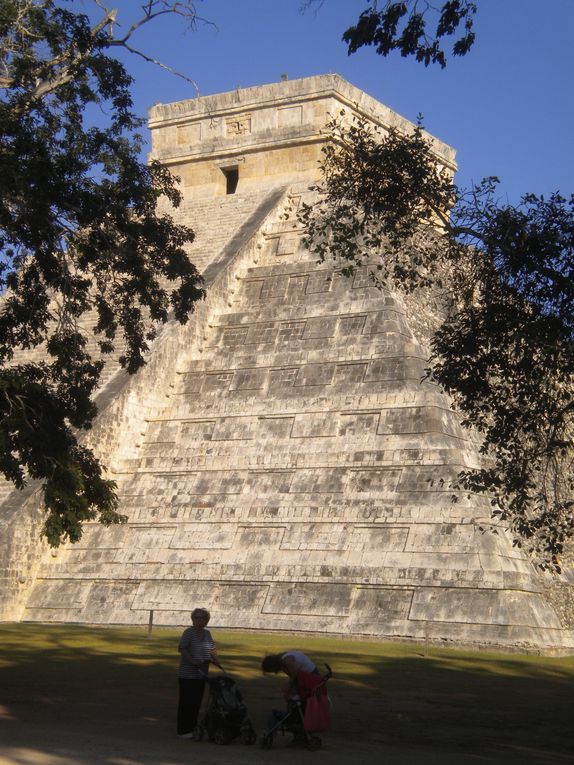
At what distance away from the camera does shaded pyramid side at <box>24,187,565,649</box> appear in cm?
1883

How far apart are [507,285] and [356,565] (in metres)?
8.49

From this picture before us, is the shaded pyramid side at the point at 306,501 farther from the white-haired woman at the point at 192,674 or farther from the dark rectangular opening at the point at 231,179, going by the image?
the white-haired woman at the point at 192,674

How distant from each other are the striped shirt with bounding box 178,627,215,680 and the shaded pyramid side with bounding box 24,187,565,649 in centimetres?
734

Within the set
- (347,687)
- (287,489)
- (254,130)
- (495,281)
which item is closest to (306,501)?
(287,489)

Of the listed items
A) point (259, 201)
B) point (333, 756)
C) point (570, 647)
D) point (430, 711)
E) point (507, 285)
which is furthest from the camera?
point (259, 201)

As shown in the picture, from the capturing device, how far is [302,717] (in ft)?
33.9

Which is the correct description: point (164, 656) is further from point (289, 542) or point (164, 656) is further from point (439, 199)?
point (439, 199)

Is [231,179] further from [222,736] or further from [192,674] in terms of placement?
[222,736]

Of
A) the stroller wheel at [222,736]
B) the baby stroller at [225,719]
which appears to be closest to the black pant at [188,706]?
the baby stroller at [225,719]

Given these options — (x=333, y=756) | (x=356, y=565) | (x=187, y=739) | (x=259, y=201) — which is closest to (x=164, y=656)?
(x=356, y=565)

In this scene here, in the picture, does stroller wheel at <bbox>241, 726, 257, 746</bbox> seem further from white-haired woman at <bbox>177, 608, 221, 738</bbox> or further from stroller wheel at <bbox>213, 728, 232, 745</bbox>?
white-haired woman at <bbox>177, 608, 221, 738</bbox>

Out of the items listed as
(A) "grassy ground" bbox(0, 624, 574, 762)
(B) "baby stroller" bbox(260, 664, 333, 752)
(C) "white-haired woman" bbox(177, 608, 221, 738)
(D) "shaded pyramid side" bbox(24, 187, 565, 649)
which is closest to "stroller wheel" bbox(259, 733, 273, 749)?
(B) "baby stroller" bbox(260, 664, 333, 752)

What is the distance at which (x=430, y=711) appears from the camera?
12.8 metres

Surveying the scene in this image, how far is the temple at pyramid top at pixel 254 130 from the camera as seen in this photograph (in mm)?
28469
